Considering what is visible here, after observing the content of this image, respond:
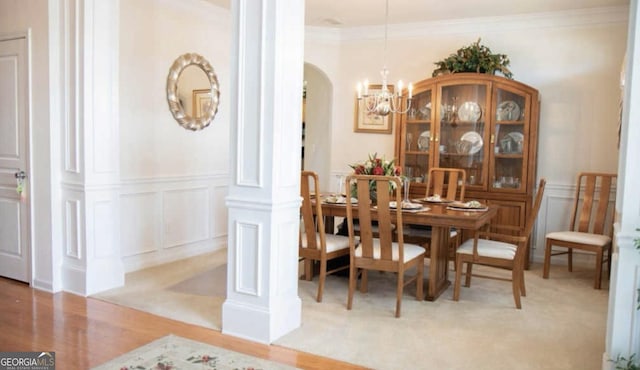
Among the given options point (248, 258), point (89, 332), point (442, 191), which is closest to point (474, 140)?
point (442, 191)

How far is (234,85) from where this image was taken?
10.3 feet

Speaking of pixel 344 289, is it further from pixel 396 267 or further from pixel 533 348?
pixel 533 348

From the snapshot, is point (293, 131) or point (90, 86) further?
point (90, 86)

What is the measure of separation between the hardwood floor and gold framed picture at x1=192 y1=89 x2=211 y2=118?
2.18 m

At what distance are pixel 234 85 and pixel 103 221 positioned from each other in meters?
1.69

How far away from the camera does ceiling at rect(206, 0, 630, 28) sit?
4.93m

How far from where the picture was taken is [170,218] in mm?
5094

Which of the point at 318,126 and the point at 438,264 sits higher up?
the point at 318,126

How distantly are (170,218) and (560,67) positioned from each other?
13.7ft

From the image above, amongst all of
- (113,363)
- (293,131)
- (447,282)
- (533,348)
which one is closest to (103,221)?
(113,363)

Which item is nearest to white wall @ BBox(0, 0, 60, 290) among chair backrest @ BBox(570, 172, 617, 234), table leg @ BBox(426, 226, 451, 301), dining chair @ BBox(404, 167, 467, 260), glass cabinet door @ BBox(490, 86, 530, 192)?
table leg @ BBox(426, 226, 451, 301)

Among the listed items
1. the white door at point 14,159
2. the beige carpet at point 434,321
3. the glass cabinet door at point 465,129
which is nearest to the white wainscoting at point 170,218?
the beige carpet at point 434,321

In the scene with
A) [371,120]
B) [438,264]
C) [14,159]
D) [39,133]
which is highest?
[371,120]

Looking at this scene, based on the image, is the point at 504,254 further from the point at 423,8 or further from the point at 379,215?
the point at 423,8
